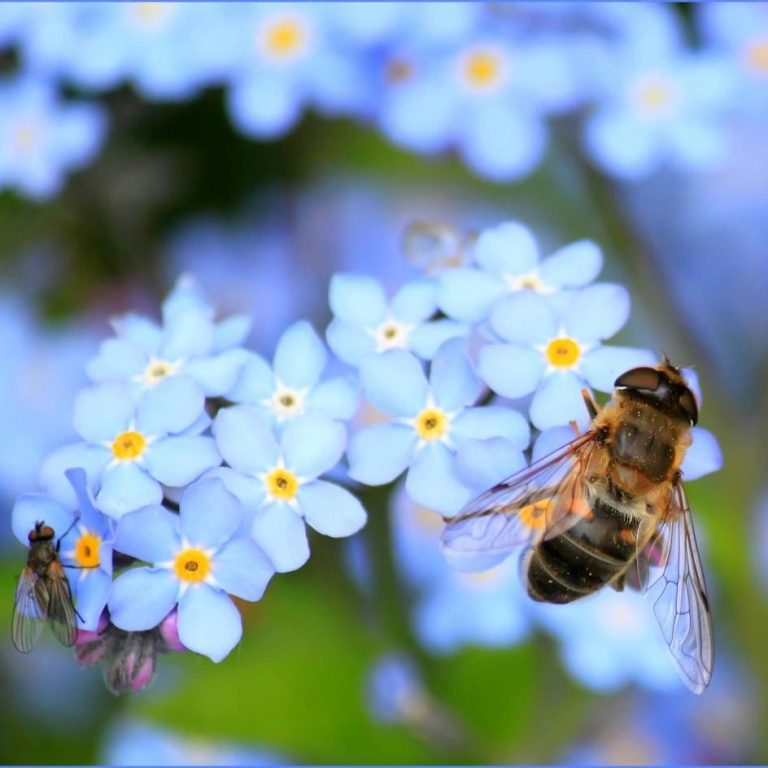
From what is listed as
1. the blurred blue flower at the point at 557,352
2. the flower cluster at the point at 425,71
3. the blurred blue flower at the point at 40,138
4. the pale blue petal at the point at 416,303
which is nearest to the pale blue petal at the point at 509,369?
the blurred blue flower at the point at 557,352

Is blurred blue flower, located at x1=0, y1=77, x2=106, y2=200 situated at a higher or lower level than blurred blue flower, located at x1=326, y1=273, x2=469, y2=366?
higher

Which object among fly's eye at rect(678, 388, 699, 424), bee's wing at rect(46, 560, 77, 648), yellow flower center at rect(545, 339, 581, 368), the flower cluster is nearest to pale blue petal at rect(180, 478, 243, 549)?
bee's wing at rect(46, 560, 77, 648)

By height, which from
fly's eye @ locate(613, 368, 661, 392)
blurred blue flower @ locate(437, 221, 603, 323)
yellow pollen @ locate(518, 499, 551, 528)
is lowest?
yellow pollen @ locate(518, 499, 551, 528)

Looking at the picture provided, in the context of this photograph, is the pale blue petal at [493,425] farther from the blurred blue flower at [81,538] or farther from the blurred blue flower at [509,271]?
the blurred blue flower at [81,538]

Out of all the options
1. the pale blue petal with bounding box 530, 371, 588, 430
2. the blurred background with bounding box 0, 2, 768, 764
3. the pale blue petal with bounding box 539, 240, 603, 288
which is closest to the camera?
the pale blue petal with bounding box 530, 371, 588, 430

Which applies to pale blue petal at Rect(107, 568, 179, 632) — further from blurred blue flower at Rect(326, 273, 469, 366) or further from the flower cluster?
the flower cluster

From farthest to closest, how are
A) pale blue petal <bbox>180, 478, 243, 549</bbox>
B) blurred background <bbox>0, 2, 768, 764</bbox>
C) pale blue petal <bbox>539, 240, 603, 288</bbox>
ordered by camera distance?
blurred background <bbox>0, 2, 768, 764</bbox>
pale blue petal <bbox>539, 240, 603, 288</bbox>
pale blue petal <bbox>180, 478, 243, 549</bbox>

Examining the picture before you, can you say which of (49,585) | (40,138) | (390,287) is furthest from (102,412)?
(390,287)
